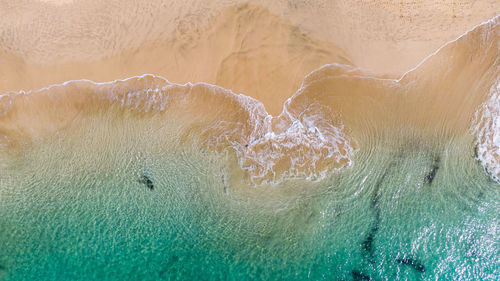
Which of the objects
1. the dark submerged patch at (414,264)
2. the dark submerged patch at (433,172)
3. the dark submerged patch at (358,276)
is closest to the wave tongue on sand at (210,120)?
the dark submerged patch at (433,172)

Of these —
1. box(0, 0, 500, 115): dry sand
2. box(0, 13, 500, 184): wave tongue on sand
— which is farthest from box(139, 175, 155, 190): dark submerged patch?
box(0, 0, 500, 115): dry sand

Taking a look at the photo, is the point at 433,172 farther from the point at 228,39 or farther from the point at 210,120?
the point at 228,39

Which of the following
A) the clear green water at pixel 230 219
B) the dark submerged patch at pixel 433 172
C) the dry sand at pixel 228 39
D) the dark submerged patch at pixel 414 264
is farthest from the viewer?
the dry sand at pixel 228 39

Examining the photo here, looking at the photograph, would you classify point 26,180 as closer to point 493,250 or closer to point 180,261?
point 180,261

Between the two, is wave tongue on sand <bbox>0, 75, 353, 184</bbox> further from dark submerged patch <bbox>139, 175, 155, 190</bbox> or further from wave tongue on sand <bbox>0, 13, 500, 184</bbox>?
dark submerged patch <bbox>139, 175, 155, 190</bbox>

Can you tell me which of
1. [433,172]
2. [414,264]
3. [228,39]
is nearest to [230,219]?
[228,39]

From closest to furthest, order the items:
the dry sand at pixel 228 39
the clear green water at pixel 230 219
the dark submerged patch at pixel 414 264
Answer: the clear green water at pixel 230 219, the dark submerged patch at pixel 414 264, the dry sand at pixel 228 39

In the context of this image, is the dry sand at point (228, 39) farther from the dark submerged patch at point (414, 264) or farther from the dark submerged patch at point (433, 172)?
the dark submerged patch at point (414, 264)
